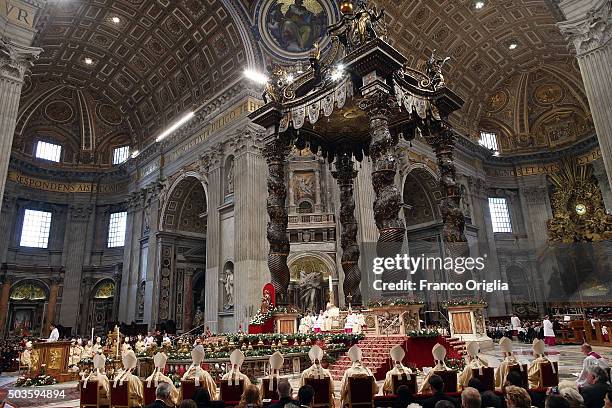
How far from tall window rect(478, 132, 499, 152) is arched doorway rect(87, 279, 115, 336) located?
22.4 meters

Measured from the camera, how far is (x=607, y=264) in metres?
19.2

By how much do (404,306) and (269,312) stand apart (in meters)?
3.46

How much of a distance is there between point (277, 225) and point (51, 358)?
6.51 metres

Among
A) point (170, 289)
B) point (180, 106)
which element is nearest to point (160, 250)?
point (170, 289)

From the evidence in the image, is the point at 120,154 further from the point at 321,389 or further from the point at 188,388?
the point at 321,389

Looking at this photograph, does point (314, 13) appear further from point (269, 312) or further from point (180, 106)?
point (269, 312)

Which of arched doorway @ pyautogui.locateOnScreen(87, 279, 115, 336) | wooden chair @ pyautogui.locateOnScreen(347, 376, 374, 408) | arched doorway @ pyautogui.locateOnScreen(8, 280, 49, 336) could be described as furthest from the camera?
arched doorway @ pyautogui.locateOnScreen(87, 279, 115, 336)

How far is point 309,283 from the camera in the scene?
1444 cm

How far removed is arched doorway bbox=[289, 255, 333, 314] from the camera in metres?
14.4

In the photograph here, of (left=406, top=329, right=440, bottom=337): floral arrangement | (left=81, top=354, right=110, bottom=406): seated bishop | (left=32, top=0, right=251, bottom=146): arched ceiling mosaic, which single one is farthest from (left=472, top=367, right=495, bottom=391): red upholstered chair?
(left=32, top=0, right=251, bottom=146): arched ceiling mosaic

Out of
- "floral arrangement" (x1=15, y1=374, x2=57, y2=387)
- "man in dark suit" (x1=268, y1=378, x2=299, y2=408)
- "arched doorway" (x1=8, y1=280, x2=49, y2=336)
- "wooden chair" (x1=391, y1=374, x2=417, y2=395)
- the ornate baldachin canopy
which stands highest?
the ornate baldachin canopy

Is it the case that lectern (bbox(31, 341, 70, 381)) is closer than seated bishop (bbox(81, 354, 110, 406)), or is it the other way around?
seated bishop (bbox(81, 354, 110, 406))

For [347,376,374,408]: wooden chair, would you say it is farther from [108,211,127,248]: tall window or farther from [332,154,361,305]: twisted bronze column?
[108,211,127,248]: tall window

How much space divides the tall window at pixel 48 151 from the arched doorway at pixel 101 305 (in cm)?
790
